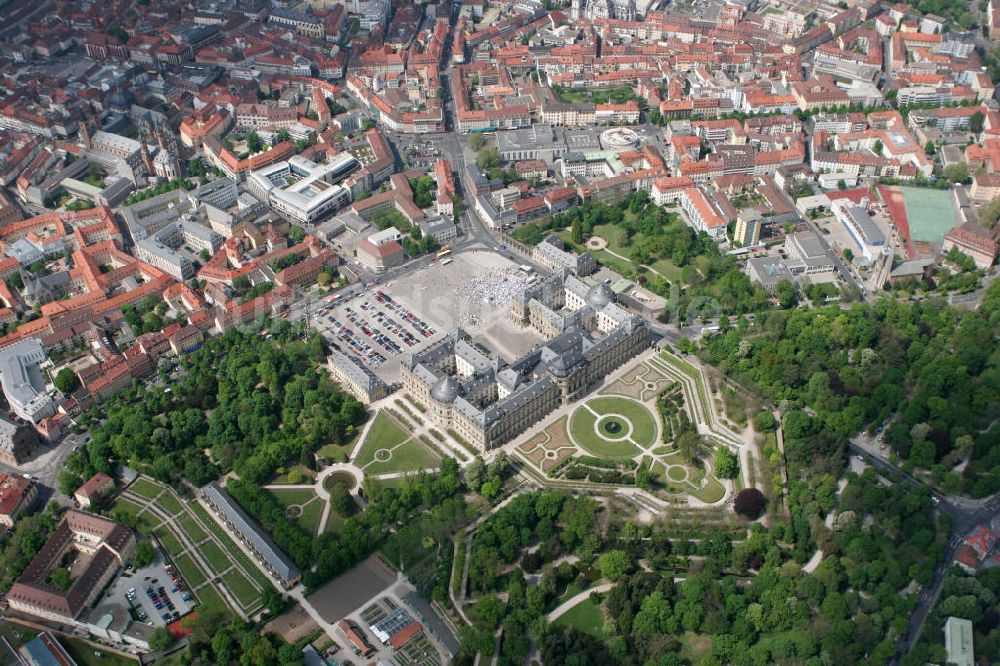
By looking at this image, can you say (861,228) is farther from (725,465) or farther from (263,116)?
(263,116)

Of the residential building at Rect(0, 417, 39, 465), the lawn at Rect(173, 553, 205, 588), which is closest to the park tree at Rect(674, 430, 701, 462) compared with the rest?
the lawn at Rect(173, 553, 205, 588)

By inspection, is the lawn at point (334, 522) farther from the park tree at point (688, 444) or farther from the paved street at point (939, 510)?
the paved street at point (939, 510)

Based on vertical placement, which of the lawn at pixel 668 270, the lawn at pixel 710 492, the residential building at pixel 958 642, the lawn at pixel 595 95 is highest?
the lawn at pixel 595 95

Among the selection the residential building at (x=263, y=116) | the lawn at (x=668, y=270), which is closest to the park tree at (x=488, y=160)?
the residential building at (x=263, y=116)

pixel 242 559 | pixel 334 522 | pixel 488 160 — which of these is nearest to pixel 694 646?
pixel 334 522

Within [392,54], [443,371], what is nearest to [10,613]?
[443,371]

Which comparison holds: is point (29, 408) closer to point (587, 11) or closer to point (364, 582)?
point (364, 582)
